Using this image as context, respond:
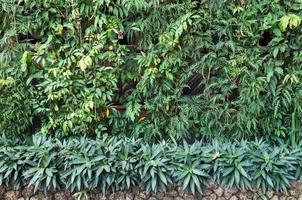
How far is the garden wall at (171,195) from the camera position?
343 centimetres

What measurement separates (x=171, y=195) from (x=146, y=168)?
1.15ft

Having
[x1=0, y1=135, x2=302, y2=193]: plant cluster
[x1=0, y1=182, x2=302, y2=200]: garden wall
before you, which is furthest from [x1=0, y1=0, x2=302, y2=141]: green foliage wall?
[x1=0, y1=182, x2=302, y2=200]: garden wall

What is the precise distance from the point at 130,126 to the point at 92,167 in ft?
2.56

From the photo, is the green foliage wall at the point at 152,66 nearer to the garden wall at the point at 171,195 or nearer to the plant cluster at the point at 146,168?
the plant cluster at the point at 146,168

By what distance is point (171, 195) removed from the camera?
136 inches

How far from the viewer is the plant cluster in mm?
3367

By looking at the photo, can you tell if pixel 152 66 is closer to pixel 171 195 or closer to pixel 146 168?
pixel 146 168

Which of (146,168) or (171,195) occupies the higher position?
(146,168)

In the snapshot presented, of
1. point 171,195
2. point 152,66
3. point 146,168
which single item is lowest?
point 171,195

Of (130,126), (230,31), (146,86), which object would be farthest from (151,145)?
(230,31)

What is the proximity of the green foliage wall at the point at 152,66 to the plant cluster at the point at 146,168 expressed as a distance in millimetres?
428

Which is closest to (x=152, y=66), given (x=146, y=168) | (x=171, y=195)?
(x=146, y=168)

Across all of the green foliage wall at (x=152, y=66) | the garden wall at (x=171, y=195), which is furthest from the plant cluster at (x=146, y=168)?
the green foliage wall at (x=152, y=66)

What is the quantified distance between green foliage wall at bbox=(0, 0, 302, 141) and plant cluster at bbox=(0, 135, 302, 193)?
0.43 meters
